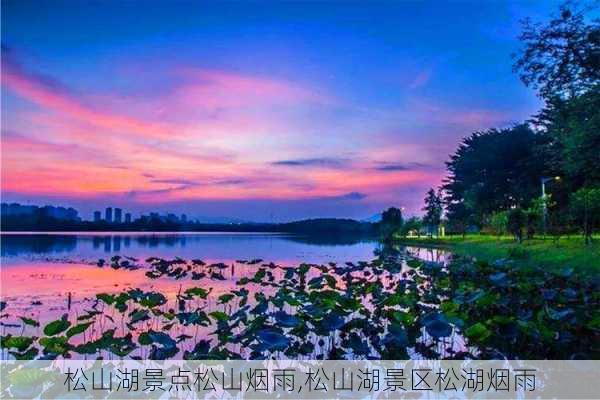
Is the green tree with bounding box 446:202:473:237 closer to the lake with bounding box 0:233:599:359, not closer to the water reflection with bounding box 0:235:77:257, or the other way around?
the water reflection with bounding box 0:235:77:257

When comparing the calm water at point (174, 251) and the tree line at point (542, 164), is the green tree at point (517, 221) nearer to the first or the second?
the tree line at point (542, 164)

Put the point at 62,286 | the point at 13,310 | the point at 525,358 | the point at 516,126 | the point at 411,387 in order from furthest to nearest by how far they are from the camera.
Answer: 1. the point at 516,126
2. the point at 62,286
3. the point at 13,310
4. the point at 525,358
5. the point at 411,387

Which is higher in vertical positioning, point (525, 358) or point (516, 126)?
point (516, 126)

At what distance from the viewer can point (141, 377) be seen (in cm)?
337

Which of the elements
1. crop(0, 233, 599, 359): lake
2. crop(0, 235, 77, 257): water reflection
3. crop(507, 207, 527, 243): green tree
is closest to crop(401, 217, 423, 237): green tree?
crop(507, 207, 527, 243): green tree

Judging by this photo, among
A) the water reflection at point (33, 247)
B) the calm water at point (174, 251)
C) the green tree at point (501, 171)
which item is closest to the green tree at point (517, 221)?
the calm water at point (174, 251)

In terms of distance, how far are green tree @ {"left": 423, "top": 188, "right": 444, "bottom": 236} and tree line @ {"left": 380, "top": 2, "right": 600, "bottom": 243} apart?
0.33ft

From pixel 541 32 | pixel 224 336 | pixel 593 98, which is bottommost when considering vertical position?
pixel 224 336

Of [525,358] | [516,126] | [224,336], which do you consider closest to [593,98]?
[525,358]

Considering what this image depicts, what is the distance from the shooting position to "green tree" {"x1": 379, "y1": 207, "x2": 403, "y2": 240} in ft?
148

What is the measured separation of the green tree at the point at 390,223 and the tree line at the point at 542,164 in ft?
0.73

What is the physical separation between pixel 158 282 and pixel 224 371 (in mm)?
9231

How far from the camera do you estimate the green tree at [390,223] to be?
45.0 meters

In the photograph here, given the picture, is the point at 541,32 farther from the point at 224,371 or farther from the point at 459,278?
the point at 224,371
